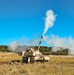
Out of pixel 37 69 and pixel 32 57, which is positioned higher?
pixel 32 57

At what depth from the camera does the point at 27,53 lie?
228ft

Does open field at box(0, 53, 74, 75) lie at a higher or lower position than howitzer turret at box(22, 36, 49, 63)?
lower

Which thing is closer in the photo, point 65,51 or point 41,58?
point 41,58

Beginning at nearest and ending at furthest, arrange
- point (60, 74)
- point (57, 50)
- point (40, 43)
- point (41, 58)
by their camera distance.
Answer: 1. point (60, 74)
2. point (41, 58)
3. point (40, 43)
4. point (57, 50)

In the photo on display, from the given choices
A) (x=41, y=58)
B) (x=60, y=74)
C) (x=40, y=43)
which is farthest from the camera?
(x=40, y=43)

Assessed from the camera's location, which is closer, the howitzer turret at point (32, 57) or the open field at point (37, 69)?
the open field at point (37, 69)

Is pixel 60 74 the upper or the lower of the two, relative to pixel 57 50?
lower

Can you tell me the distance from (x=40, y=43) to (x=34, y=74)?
144ft

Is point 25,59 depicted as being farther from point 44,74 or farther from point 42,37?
point 44,74

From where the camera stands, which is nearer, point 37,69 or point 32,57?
point 37,69

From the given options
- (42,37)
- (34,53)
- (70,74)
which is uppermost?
(42,37)

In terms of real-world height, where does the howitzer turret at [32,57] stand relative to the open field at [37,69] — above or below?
above

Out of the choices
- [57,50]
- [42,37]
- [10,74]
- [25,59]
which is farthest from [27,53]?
[57,50]

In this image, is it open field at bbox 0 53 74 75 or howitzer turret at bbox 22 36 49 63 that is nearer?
open field at bbox 0 53 74 75
